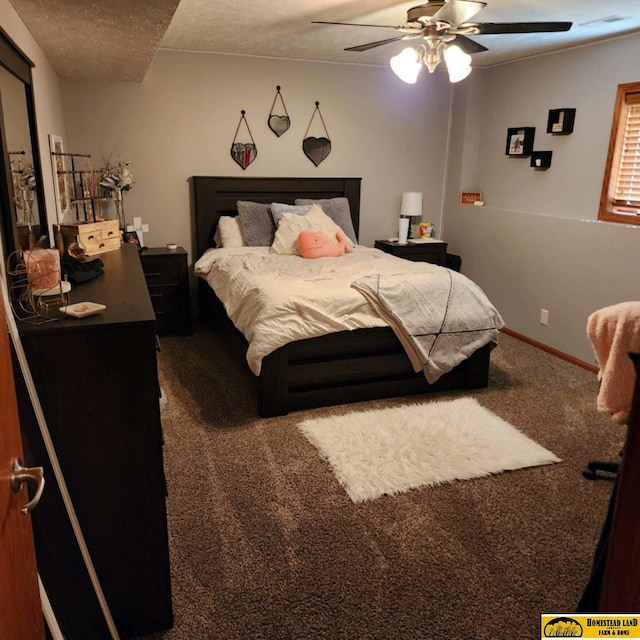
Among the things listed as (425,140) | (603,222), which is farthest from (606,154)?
(425,140)

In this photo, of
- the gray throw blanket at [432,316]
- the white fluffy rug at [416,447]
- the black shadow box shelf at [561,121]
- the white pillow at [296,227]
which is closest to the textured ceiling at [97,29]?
the white pillow at [296,227]

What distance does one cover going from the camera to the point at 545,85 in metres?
4.50

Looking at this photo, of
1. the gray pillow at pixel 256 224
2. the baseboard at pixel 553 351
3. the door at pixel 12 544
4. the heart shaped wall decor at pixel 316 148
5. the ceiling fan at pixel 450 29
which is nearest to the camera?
the door at pixel 12 544

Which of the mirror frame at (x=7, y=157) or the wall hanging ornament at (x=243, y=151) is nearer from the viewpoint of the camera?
the mirror frame at (x=7, y=157)

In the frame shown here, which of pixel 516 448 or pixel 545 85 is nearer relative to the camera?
pixel 516 448

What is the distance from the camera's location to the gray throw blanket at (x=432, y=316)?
335 centimetres

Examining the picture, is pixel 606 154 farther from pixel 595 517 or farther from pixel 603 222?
pixel 595 517

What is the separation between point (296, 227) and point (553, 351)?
7.42 ft

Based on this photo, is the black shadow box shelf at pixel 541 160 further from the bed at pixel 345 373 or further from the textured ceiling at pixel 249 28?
the bed at pixel 345 373

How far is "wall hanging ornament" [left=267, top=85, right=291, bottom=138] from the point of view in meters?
4.94

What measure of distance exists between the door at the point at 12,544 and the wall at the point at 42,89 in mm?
1554

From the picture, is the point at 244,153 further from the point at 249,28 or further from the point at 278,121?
the point at 249,28

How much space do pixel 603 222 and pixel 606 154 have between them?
50 centimetres

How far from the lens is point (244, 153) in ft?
16.3
